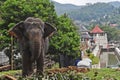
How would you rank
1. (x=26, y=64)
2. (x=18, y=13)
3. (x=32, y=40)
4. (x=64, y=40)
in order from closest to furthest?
(x=32, y=40) → (x=26, y=64) → (x=18, y=13) → (x=64, y=40)

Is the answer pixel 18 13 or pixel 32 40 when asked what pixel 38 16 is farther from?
pixel 32 40

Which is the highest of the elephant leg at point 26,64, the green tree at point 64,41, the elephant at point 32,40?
the elephant at point 32,40

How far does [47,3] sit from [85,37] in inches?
2513

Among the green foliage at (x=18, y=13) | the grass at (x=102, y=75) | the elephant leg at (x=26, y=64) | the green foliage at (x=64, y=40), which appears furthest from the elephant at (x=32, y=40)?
the green foliage at (x=64, y=40)

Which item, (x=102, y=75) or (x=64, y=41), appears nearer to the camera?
(x=102, y=75)

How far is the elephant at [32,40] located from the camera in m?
11.2

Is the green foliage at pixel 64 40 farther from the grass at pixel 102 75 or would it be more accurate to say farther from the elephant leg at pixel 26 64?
the elephant leg at pixel 26 64

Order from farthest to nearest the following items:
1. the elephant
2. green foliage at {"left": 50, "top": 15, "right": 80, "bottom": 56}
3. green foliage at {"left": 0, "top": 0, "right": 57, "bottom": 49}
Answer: green foliage at {"left": 50, "top": 15, "right": 80, "bottom": 56} → green foliage at {"left": 0, "top": 0, "right": 57, "bottom": 49} → the elephant

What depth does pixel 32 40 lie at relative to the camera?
11.2 metres

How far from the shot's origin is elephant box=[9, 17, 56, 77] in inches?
440

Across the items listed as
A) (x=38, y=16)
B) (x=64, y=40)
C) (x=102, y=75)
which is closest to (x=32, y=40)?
(x=102, y=75)

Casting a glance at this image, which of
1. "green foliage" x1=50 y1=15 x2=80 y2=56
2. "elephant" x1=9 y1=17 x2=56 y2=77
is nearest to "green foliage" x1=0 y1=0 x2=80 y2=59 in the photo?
"green foliage" x1=50 y1=15 x2=80 y2=56

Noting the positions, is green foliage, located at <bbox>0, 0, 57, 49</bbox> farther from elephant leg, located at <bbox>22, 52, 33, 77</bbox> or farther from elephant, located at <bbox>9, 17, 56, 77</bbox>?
elephant leg, located at <bbox>22, 52, 33, 77</bbox>

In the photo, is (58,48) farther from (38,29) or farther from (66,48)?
(38,29)
